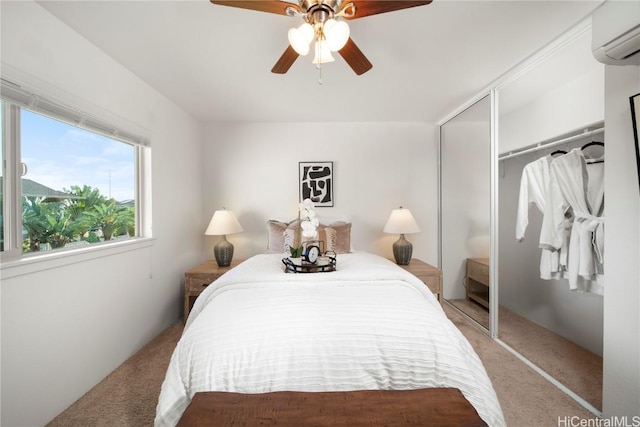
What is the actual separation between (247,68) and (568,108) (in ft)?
8.28

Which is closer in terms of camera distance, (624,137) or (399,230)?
(624,137)

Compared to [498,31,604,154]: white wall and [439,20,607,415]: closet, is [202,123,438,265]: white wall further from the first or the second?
[498,31,604,154]: white wall

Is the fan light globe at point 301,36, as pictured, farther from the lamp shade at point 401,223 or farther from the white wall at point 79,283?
the lamp shade at point 401,223

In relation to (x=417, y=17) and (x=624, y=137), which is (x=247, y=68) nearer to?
(x=417, y=17)

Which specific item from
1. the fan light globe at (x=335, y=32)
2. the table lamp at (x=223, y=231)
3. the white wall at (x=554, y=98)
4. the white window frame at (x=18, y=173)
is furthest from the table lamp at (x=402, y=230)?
the white window frame at (x=18, y=173)

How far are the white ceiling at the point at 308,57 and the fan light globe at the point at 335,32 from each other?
17.2 inches

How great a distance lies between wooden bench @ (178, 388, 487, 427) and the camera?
0.94 metres

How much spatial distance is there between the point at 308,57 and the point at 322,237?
1709mm

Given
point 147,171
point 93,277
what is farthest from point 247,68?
point 93,277

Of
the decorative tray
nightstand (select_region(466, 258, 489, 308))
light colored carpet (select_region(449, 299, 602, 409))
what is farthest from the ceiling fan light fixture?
light colored carpet (select_region(449, 299, 602, 409))

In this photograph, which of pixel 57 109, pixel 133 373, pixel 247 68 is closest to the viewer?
pixel 57 109

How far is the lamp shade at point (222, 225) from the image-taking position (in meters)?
3.14

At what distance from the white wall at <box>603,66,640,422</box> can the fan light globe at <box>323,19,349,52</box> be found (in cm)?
151

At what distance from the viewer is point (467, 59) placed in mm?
2109
